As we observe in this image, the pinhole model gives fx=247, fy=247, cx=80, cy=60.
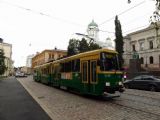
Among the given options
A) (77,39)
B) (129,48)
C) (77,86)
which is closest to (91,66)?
(77,86)

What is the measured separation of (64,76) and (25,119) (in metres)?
12.3

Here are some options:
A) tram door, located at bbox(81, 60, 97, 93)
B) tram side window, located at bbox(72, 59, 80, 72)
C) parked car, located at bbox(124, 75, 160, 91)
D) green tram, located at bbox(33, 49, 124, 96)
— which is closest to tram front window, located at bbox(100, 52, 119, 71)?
green tram, located at bbox(33, 49, 124, 96)

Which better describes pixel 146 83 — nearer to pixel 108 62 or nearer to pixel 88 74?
pixel 88 74

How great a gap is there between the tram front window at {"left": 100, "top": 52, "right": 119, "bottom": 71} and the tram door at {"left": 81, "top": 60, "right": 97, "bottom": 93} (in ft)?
2.05

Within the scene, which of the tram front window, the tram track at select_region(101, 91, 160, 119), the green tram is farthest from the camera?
the tram front window

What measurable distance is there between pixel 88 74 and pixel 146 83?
9.54 m

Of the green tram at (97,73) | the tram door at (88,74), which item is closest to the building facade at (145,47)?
the green tram at (97,73)

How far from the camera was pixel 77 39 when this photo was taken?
227ft

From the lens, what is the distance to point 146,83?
77.8 feet

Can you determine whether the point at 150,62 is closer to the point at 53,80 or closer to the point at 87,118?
the point at 53,80

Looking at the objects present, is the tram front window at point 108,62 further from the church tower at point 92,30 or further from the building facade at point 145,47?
the building facade at point 145,47

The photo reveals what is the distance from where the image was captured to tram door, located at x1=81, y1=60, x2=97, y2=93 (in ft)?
51.3

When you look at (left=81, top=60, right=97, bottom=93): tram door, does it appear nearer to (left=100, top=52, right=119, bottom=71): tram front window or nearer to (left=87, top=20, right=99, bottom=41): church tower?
(left=100, top=52, right=119, bottom=71): tram front window

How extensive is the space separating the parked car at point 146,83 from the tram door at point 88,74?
8.83 meters
